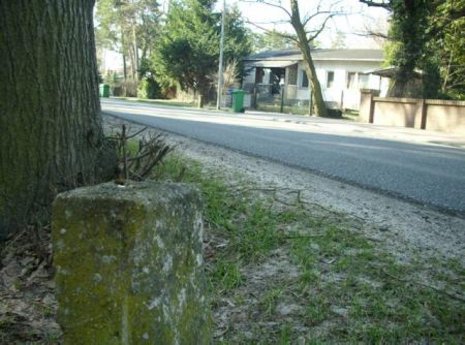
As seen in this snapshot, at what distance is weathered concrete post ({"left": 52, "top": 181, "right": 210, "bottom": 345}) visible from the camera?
1.69 meters

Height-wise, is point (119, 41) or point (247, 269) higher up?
point (119, 41)

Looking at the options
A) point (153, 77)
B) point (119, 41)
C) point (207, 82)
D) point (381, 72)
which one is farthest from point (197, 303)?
point (119, 41)

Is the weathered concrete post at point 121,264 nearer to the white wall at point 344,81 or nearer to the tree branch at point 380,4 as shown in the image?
the tree branch at point 380,4

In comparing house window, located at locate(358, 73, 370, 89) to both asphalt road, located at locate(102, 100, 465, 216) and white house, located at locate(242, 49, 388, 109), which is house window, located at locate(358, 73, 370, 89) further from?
asphalt road, located at locate(102, 100, 465, 216)

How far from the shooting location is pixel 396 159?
33.8 feet

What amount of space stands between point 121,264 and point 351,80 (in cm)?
4692

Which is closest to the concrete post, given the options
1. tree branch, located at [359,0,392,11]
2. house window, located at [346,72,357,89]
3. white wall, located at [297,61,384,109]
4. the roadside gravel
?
tree branch, located at [359,0,392,11]

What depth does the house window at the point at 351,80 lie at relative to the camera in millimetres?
46203

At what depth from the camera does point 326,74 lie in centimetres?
4838

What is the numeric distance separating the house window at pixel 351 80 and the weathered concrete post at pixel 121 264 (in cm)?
4617

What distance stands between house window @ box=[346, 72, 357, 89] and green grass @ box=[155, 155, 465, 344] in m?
43.3

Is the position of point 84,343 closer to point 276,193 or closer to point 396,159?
point 276,193

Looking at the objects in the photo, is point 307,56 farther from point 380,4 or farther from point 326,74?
point 326,74

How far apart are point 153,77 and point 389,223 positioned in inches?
1841
